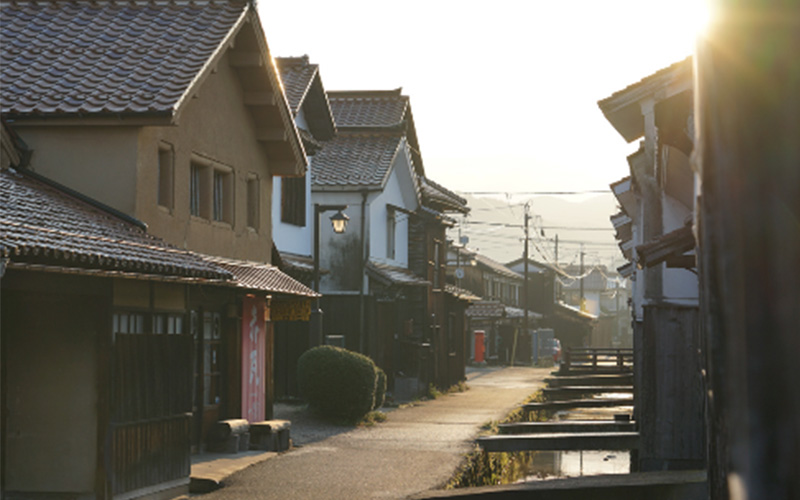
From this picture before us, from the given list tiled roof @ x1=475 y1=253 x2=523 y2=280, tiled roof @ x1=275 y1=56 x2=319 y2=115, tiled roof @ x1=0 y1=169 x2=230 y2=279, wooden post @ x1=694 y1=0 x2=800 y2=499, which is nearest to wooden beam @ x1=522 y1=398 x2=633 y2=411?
tiled roof @ x1=275 y1=56 x2=319 y2=115

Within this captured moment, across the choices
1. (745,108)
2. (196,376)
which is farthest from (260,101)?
(745,108)

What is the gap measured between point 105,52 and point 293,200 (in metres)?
11.4

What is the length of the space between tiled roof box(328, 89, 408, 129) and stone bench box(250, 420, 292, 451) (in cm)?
1515

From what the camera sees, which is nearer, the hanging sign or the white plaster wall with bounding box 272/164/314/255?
the hanging sign

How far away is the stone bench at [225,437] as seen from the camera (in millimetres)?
16266

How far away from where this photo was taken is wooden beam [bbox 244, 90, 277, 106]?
17.1 meters

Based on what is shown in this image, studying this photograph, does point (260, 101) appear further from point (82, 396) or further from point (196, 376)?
point (82, 396)

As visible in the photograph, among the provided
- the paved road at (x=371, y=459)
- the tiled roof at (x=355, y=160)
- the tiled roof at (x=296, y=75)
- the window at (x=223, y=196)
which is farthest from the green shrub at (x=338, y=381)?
the tiled roof at (x=355, y=160)

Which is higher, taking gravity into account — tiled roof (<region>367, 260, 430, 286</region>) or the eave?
the eave

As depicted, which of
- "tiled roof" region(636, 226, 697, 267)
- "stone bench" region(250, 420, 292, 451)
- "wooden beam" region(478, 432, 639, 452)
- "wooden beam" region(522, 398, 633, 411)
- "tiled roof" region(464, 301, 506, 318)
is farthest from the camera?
"tiled roof" region(464, 301, 506, 318)

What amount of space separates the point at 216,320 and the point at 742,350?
15598mm

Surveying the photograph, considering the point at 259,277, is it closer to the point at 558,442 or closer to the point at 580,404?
the point at 558,442

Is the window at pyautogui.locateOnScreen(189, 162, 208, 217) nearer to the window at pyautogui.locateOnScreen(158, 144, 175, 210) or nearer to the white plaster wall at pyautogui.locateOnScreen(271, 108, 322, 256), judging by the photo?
the window at pyautogui.locateOnScreen(158, 144, 175, 210)

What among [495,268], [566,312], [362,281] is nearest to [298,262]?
[362,281]
